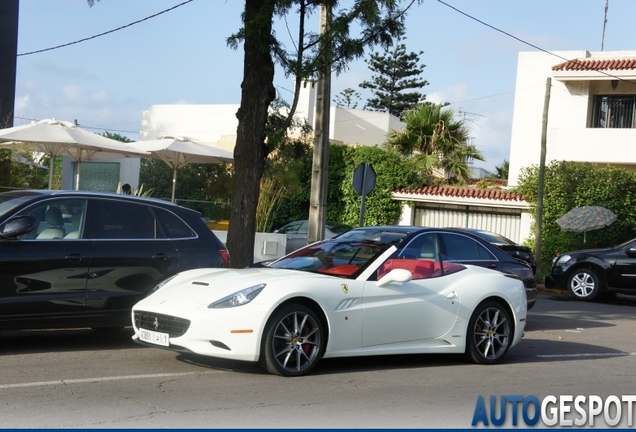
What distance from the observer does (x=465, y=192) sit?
30031 millimetres

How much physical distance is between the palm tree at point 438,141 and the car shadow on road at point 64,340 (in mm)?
22796

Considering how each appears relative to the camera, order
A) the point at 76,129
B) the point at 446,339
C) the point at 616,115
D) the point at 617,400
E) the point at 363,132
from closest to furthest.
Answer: the point at 617,400
the point at 446,339
the point at 76,129
the point at 616,115
the point at 363,132

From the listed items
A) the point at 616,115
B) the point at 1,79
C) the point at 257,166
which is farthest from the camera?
the point at 616,115

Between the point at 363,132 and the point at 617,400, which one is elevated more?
the point at 363,132

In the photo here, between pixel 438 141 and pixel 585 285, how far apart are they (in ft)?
46.2

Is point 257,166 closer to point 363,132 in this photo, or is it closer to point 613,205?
point 613,205

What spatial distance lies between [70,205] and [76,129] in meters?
11.4

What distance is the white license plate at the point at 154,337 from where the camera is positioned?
782 centimetres

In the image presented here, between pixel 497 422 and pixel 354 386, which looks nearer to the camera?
pixel 497 422

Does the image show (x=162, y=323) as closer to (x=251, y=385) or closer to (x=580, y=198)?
(x=251, y=385)

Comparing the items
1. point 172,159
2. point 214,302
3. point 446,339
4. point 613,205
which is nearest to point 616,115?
point 613,205

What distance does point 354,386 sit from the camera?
778 centimetres

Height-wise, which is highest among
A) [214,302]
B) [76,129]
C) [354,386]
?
[76,129]

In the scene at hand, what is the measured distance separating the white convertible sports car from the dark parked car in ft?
42.9
